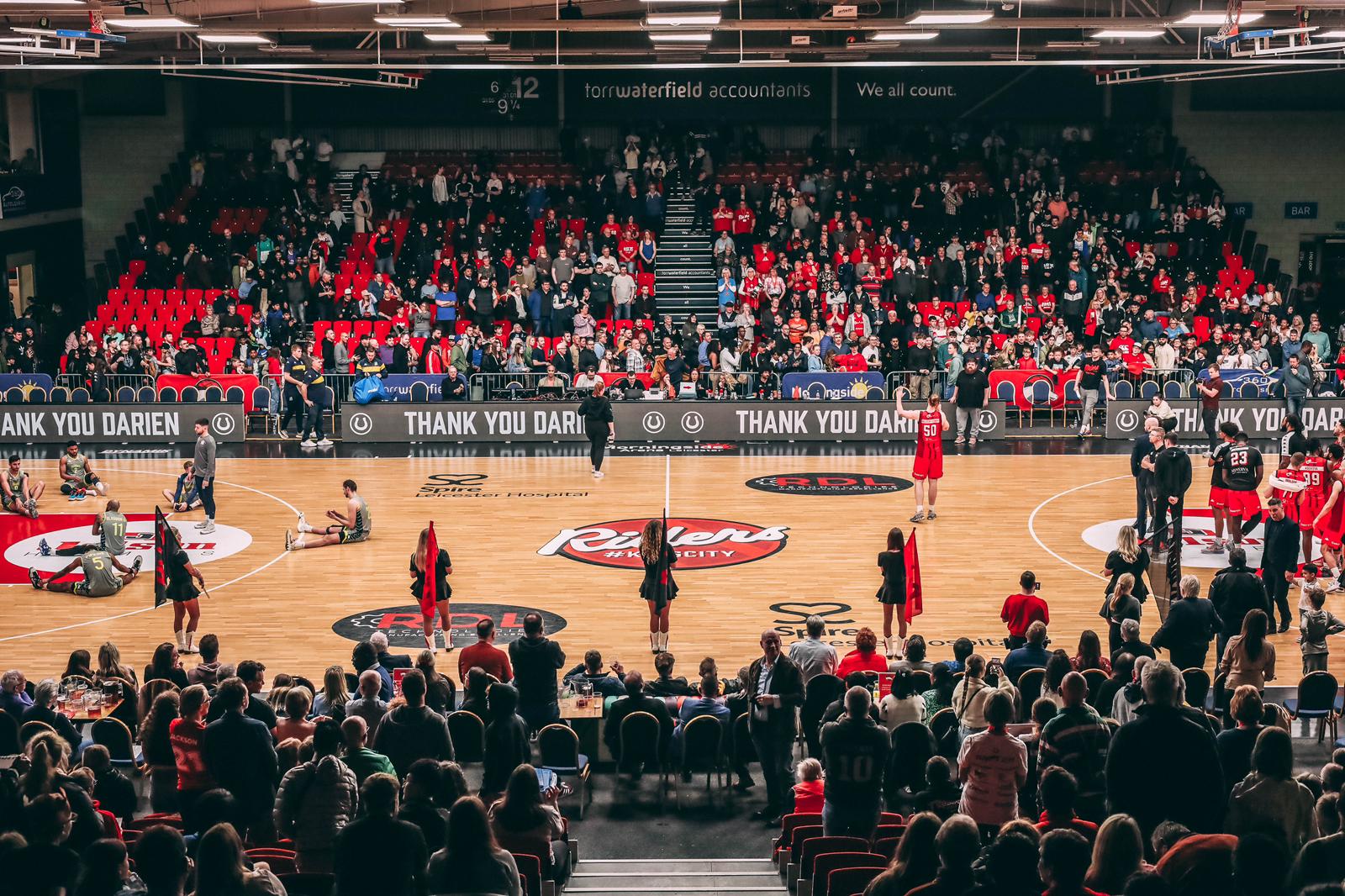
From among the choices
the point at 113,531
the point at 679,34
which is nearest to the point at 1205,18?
the point at 679,34

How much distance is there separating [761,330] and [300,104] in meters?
15.8

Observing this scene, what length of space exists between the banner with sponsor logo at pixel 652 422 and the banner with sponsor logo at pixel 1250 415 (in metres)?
2.46

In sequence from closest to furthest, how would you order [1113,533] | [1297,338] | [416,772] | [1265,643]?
[416,772], [1265,643], [1113,533], [1297,338]

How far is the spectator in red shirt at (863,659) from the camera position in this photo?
481 inches

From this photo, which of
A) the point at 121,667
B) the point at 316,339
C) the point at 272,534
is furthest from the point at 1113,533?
the point at 316,339

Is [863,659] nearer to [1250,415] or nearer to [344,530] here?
[344,530]

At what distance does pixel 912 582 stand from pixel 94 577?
1020 cm

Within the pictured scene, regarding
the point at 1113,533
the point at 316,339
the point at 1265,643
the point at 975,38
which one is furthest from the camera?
the point at 975,38

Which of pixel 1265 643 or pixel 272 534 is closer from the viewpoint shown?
pixel 1265 643

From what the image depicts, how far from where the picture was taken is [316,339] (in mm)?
33625

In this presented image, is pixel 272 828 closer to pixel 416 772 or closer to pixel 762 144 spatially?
pixel 416 772

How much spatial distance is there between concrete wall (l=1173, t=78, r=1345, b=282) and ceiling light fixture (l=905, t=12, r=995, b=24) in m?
20.2

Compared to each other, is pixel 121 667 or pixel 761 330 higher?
pixel 761 330

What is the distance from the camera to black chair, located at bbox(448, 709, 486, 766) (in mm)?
11656
